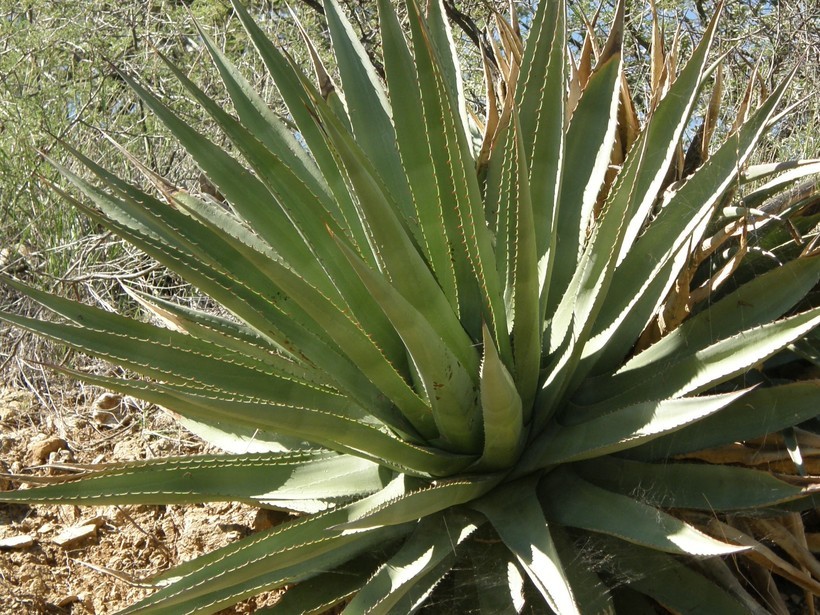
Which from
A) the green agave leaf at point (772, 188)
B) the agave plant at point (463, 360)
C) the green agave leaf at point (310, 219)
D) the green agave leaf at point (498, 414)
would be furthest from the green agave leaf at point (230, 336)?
the green agave leaf at point (772, 188)

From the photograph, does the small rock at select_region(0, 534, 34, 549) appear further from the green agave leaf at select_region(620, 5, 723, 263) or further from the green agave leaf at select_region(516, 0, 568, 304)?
the green agave leaf at select_region(620, 5, 723, 263)

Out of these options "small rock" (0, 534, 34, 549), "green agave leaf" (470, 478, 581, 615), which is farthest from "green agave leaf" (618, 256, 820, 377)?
"small rock" (0, 534, 34, 549)

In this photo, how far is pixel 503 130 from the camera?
2184 mm

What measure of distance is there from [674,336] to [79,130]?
11.6 feet

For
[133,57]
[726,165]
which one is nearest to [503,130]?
[726,165]

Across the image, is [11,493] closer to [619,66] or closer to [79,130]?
[619,66]

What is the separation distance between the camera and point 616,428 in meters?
1.68

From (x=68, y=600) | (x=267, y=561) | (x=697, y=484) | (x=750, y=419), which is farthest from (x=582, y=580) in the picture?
(x=68, y=600)

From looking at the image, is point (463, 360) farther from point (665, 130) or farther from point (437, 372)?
point (665, 130)

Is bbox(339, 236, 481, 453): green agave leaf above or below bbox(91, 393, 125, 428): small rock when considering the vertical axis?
below

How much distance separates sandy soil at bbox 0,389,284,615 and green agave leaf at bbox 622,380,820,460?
1.09m

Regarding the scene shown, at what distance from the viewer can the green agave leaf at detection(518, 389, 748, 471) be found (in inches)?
60.6

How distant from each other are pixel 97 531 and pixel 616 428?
1696 millimetres

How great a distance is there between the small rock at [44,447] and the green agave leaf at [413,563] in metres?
1.60
